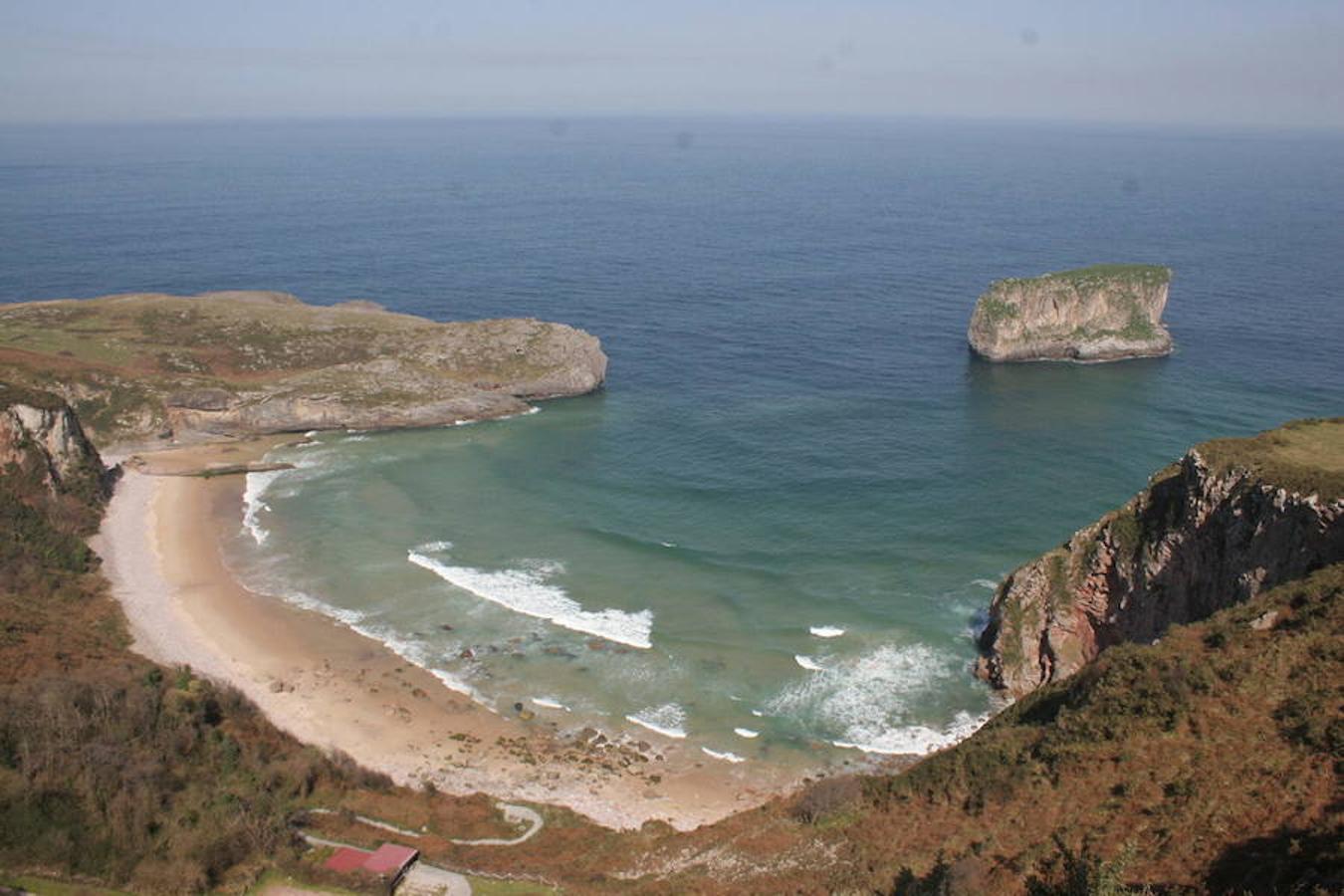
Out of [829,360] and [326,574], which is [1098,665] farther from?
[829,360]

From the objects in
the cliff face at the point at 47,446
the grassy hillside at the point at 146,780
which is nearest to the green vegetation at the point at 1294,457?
the grassy hillside at the point at 146,780

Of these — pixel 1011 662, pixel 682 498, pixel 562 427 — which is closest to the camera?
pixel 1011 662

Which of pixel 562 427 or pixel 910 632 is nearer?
pixel 910 632

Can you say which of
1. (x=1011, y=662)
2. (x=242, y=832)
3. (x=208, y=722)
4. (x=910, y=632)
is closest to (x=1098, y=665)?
(x=1011, y=662)

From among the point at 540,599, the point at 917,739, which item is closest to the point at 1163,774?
the point at 917,739

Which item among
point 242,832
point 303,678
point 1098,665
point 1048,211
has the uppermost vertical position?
point 1048,211

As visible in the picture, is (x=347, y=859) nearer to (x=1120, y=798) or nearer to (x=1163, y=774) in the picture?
(x=1120, y=798)

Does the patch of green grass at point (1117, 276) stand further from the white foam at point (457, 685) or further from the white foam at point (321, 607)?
the white foam at point (321, 607)
